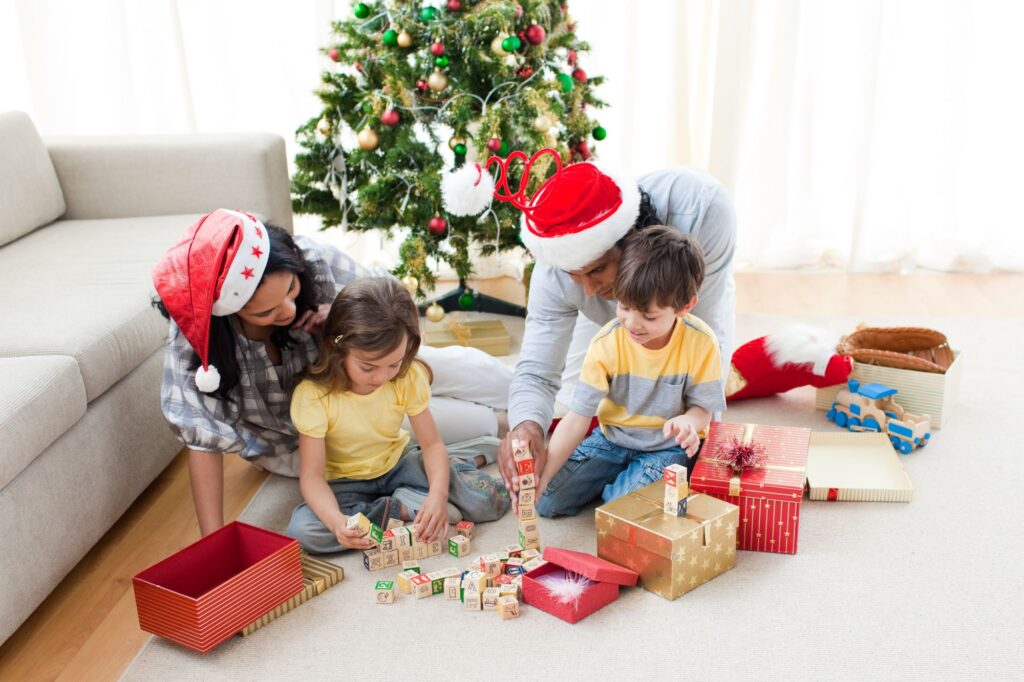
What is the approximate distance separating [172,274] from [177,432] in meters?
0.35

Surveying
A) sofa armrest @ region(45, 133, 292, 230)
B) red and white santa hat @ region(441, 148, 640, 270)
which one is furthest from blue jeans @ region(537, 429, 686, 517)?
sofa armrest @ region(45, 133, 292, 230)

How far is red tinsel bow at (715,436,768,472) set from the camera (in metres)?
1.99

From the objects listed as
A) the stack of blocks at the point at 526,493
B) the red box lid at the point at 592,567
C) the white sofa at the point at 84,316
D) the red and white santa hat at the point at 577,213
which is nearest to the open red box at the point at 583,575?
the red box lid at the point at 592,567

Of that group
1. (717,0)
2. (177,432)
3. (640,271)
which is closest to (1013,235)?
(717,0)

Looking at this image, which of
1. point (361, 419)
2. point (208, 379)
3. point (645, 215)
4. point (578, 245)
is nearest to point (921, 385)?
point (645, 215)

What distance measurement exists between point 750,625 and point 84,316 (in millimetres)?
1501

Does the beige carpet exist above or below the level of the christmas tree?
below

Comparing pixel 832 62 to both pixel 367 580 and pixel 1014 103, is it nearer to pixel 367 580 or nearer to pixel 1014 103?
pixel 1014 103

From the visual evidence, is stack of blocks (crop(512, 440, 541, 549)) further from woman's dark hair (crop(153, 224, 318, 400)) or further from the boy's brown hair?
woman's dark hair (crop(153, 224, 318, 400))

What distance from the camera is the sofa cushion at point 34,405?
1688 mm

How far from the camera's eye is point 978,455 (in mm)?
2350

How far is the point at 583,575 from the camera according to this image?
1799 mm

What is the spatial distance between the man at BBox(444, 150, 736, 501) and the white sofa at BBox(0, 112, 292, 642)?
82 centimetres

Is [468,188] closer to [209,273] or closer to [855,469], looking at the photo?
[209,273]
